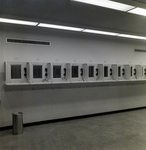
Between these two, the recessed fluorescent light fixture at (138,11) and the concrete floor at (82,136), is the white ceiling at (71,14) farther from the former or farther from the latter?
the concrete floor at (82,136)

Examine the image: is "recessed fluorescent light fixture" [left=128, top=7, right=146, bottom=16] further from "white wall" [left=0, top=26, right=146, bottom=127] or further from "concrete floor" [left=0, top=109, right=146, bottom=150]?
"concrete floor" [left=0, top=109, right=146, bottom=150]

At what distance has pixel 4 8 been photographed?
281 cm

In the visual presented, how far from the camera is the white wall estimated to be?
13.9 feet

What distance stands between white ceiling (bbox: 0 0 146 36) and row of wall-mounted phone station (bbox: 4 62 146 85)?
4.10 ft

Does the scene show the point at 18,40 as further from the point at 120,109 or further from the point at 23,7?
the point at 120,109

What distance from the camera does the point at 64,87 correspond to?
4949mm

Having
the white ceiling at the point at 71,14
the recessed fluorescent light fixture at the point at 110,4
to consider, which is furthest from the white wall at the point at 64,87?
the recessed fluorescent light fixture at the point at 110,4

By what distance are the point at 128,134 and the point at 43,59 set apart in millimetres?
3181

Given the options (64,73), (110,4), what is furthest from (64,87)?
(110,4)

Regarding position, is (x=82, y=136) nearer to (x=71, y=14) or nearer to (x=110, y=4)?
(x=71, y=14)

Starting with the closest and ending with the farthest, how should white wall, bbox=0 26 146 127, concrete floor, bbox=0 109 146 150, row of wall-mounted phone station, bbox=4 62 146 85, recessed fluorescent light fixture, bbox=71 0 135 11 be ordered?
recessed fluorescent light fixture, bbox=71 0 135 11 < concrete floor, bbox=0 109 146 150 < row of wall-mounted phone station, bbox=4 62 146 85 < white wall, bbox=0 26 146 127

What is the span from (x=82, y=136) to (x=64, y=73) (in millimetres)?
1844

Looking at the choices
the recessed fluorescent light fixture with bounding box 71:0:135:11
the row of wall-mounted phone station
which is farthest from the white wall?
the recessed fluorescent light fixture with bounding box 71:0:135:11

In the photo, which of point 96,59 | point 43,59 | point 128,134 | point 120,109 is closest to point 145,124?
point 128,134
